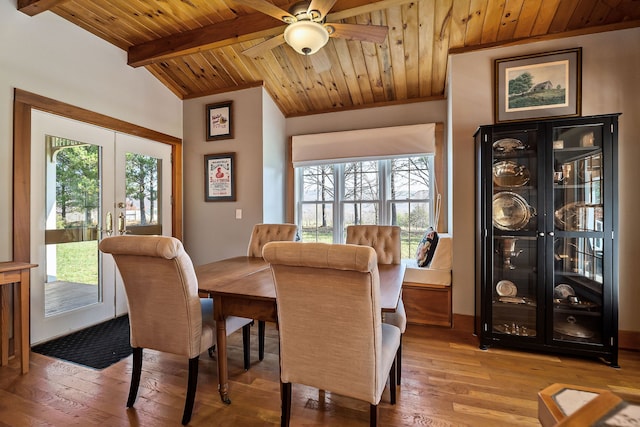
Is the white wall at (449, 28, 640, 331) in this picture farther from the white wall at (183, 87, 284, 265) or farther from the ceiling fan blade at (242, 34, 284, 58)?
the white wall at (183, 87, 284, 265)

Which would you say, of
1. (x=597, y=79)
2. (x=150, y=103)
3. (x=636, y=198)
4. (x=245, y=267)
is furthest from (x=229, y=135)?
(x=636, y=198)

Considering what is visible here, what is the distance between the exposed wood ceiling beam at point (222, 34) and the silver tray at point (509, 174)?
1.50 m

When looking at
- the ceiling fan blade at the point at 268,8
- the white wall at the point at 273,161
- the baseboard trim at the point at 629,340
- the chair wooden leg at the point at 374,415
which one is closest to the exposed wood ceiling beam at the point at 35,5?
the ceiling fan blade at the point at 268,8

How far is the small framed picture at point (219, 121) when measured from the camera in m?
3.57

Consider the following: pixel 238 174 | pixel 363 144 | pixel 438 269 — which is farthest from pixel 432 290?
pixel 238 174

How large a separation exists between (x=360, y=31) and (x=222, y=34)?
1418 mm

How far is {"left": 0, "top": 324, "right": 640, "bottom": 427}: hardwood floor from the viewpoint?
62.4 inches

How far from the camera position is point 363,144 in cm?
361

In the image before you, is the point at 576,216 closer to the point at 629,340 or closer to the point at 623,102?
the point at 623,102

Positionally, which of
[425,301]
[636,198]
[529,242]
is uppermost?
[636,198]

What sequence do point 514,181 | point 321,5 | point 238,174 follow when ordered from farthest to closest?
Answer: point 238,174
point 514,181
point 321,5

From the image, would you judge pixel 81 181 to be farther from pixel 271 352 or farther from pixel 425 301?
pixel 425 301

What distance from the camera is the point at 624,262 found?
7.62 feet

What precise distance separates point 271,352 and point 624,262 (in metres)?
2.93
